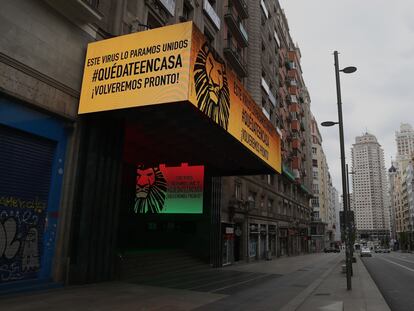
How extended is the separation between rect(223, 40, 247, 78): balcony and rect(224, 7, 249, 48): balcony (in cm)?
87

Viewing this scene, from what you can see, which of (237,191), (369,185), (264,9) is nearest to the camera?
(237,191)

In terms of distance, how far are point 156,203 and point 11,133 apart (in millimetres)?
15629

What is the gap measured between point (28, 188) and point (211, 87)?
22.3ft

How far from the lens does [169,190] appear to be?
25.9 m

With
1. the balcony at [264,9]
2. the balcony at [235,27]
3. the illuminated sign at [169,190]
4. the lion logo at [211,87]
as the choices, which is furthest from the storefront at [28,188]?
the balcony at [264,9]

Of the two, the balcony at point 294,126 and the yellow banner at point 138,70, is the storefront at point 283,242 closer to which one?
the balcony at point 294,126

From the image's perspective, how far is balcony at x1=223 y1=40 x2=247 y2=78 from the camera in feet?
98.6

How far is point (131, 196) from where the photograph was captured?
26.3 m

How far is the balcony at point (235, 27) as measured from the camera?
30953mm

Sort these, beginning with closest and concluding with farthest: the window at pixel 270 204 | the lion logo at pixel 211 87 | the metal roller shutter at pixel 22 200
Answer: the metal roller shutter at pixel 22 200, the lion logo at pixel 211 87, the window at pixel 270 204

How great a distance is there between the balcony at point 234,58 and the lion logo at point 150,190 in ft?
36.3

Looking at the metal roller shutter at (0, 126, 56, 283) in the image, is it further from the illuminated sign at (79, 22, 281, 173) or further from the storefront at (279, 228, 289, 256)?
the storefront at (279, 228, 289, 256)

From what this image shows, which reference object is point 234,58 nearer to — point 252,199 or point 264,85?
point 264,85

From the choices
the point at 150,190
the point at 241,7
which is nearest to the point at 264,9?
the point at 241,7
